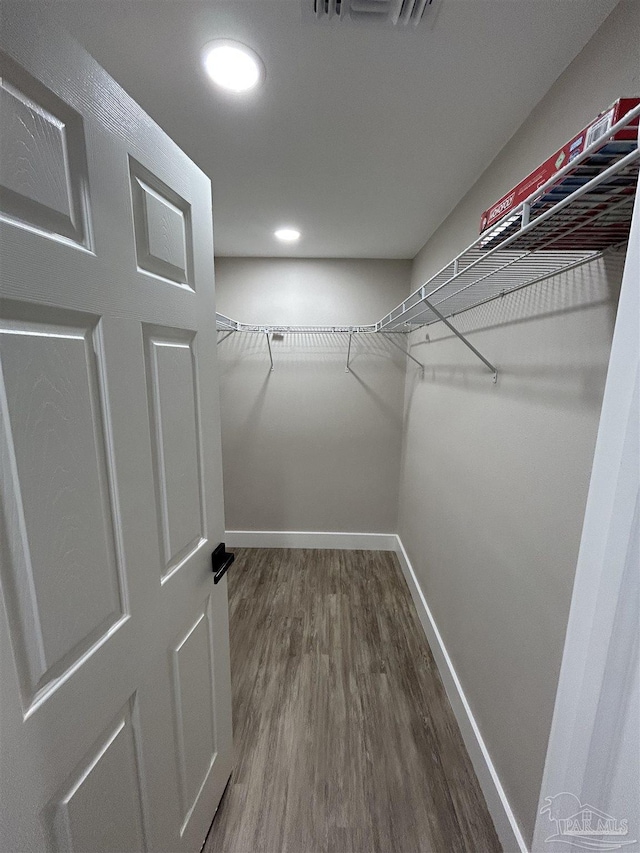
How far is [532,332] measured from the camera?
1.08 metres

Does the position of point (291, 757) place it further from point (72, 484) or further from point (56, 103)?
point (56, 103)

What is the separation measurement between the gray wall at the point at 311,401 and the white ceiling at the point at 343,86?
108cm

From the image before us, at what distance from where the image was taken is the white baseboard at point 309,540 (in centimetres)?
299

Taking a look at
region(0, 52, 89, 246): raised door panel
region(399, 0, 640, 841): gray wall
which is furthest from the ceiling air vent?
region(0, 52, 89, 246): raised door panel

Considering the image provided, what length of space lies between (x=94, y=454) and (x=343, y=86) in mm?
1168

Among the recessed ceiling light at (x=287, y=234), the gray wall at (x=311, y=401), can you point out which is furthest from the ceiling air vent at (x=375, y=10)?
the gray wall at (x=311, y=401)

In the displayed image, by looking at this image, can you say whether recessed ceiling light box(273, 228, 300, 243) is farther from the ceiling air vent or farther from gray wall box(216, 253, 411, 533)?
the ceiling air vent

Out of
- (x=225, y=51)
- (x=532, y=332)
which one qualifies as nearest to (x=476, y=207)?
(x=532, y=332)

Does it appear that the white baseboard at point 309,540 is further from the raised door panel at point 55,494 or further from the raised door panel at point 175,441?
the raised door panel at point 55,494

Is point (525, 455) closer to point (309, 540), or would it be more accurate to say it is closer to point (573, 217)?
point (573, 217)

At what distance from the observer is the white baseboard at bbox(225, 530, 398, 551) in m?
2.99

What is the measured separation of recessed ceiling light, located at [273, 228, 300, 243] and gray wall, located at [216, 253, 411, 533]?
0.45m

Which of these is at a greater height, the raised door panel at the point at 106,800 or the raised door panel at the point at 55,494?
the raised door panel at the point at 55,494

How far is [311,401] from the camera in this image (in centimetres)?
284
